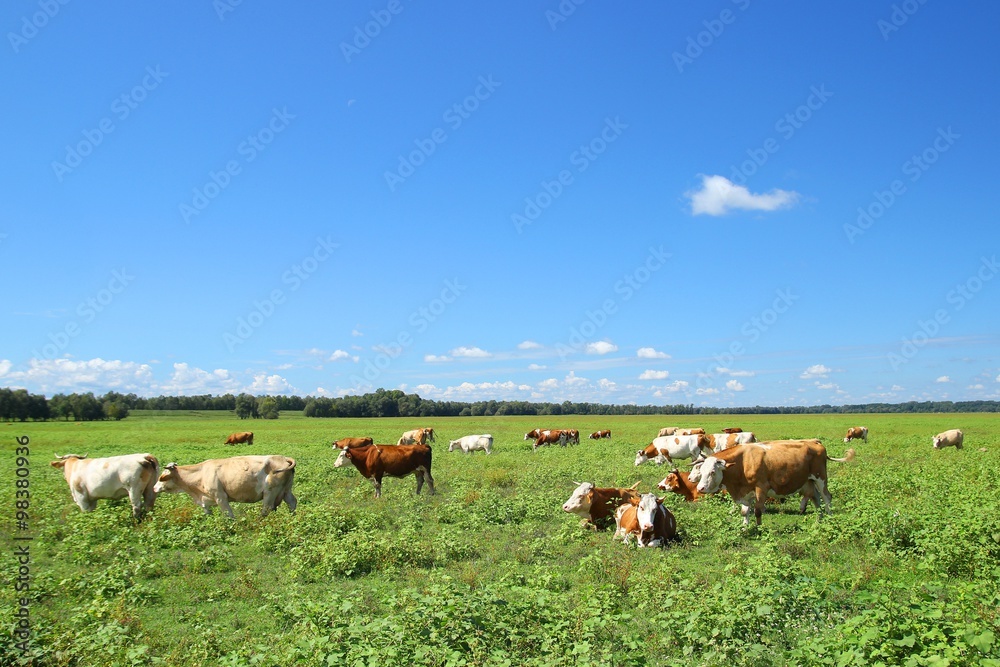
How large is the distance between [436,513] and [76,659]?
8961 millimetres

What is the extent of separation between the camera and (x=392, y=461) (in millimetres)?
18328

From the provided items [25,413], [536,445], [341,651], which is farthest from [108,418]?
[341,651]

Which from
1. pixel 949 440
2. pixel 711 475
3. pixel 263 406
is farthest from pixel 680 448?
pixel 263 406

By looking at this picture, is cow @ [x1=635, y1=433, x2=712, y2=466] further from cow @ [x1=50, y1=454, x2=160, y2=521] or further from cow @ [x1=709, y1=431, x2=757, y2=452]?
cow @ [x1=50, y1=454, x2=160, y2=521]

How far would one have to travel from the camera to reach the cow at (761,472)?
13.0 meters

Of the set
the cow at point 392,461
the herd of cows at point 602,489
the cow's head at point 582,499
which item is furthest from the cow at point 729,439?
the cow's head at point 582,499

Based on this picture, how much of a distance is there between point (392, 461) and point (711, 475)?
9454mm

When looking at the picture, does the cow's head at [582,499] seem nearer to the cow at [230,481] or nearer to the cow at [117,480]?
the cow at [230,481]

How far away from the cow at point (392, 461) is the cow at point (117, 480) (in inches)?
221

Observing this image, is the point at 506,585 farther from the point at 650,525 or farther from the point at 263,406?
the point at 263,406

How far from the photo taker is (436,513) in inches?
580

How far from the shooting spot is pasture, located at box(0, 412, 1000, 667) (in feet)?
19.5

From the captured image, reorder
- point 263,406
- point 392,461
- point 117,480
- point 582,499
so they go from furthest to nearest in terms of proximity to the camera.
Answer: point 263,406 → point 392,461 → point 117,480 → point 582,499

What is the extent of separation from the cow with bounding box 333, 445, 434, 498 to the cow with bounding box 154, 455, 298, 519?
13.9 feet
